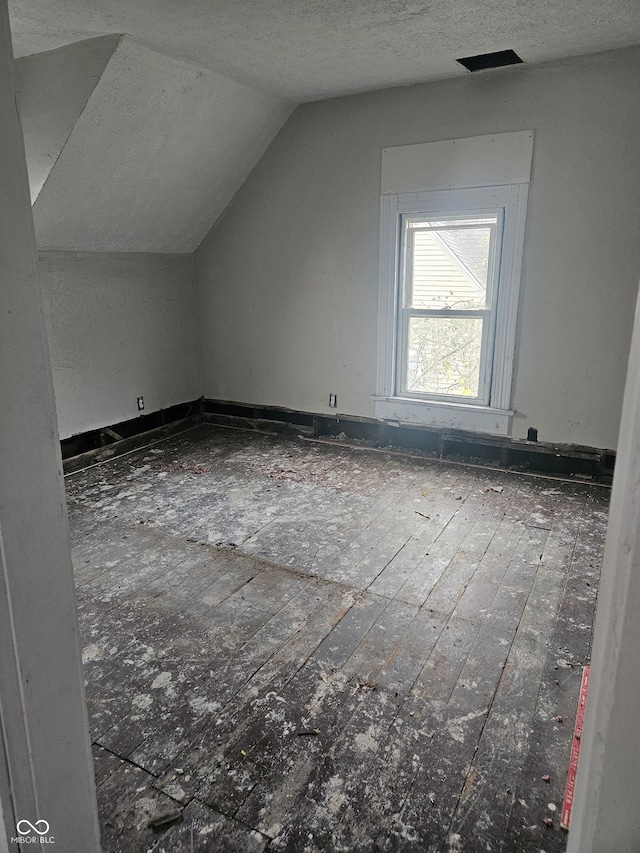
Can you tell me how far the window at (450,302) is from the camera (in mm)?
3896

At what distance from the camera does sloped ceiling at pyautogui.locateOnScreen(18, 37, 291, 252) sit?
313 centimetres

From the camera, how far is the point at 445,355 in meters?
4.31

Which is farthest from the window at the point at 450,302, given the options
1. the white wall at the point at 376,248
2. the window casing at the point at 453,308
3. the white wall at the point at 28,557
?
the white wall at the point at 28,557

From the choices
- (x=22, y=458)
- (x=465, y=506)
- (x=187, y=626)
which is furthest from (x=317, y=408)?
(x=22, y=458)

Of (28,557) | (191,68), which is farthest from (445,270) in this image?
(28,557)

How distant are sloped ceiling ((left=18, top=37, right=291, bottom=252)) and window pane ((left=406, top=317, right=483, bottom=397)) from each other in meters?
1.94

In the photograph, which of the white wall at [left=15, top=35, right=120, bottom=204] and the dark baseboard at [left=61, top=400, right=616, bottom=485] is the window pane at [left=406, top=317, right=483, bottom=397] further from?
the white wall at [left=15, top=35, right=120, bottom=204]

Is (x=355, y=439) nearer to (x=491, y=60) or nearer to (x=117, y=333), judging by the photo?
(x=117, y=333)

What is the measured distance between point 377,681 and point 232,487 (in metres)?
2.10

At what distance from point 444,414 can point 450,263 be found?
1.13m

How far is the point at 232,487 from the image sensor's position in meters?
3.90

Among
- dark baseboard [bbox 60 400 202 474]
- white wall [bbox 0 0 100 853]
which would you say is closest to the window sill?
dark baseboard [bbox 60 400 202 474]

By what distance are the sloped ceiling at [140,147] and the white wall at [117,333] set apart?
0.18 metres

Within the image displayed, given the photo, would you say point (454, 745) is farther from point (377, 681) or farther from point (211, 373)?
point (211, 373)
